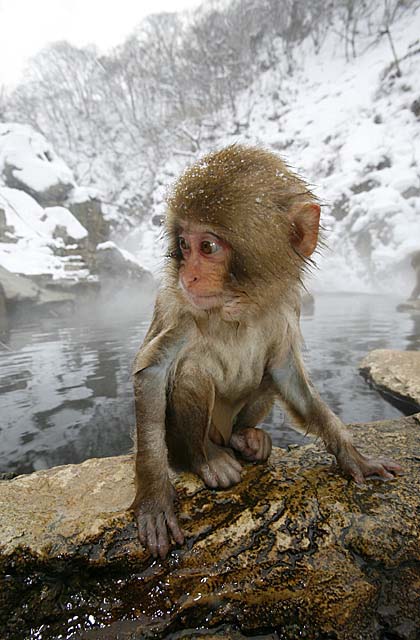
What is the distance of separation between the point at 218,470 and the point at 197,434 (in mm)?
184

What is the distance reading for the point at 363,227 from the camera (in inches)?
538

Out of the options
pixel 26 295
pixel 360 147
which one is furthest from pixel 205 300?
pixel 360 147

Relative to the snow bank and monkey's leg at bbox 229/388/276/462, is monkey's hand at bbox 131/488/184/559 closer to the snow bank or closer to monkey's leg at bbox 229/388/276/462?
monkey's leg at bbox 229/388/276/462

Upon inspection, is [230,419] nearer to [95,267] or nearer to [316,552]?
[316,552]

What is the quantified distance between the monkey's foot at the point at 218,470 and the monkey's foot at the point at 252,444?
11 centimetres

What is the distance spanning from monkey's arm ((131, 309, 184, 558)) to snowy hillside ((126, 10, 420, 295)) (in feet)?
27.2

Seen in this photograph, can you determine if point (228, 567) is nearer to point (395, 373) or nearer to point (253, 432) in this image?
point (253, 432)

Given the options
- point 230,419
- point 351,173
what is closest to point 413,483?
point 230,419

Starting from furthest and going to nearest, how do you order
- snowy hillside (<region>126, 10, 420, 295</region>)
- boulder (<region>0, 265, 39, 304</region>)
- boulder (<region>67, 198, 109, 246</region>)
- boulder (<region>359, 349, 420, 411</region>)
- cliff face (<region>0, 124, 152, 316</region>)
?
1. boulder (<region>67, 198, 109, 246</region>)
2. snowy hillside (<region>126, 10, 420, 295</region>)
3. cliff face (<region>0, 124, 152, 316</region>)
4. boulder (<region>0, 265, 39, 304</region>)
5. boulder (<region>359, 349, 420, 411</region>)

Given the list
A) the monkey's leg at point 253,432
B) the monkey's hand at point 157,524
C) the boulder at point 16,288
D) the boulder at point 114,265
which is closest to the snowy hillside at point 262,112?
the boulder at point 114,265

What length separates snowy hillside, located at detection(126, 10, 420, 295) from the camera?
12.8m

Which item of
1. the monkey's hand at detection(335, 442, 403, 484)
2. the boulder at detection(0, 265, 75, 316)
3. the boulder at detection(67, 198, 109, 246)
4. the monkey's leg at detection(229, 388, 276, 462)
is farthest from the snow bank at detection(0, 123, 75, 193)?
the monkey's hand at detection(335, 442, 403, 484)

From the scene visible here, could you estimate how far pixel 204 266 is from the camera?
4.26ft

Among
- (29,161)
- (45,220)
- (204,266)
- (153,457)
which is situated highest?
(29,161)
